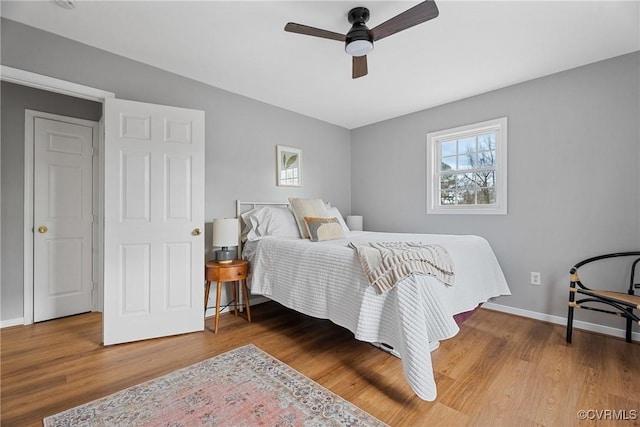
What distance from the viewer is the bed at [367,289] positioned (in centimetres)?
156

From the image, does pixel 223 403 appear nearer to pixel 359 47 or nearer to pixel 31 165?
pixel 359 47

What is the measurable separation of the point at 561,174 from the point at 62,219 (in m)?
5.08

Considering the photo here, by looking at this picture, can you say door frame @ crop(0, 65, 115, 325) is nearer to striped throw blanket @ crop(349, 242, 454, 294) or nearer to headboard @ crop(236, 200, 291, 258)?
headboard @ crop(236, 200, 291, 258)

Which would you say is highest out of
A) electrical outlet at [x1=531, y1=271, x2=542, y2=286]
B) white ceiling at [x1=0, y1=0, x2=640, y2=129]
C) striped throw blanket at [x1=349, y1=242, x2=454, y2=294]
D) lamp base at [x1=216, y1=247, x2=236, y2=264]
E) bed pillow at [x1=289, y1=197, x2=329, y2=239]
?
white ceiling at [x1=0, y1=0, x2=640, y2=129]

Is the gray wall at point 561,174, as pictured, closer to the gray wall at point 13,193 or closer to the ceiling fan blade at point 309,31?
the ceiling fan blade at point 309,31

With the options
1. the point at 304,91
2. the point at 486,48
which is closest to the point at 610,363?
the point at 486,48

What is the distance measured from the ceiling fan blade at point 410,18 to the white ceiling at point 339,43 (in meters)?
0.18

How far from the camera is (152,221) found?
242 cm

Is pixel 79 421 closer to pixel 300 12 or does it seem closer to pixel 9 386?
pixel 9 386

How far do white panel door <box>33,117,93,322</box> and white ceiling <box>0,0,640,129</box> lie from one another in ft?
3.91

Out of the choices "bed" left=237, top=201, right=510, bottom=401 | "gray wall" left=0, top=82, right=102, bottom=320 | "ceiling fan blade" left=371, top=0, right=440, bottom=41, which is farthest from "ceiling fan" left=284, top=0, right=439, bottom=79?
"gray wall" left=0, top=82, right=102, bottom=320

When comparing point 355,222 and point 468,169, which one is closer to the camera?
point 468,169

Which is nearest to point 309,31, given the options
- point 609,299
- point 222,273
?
point 222,273

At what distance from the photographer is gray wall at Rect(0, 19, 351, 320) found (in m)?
2.18
